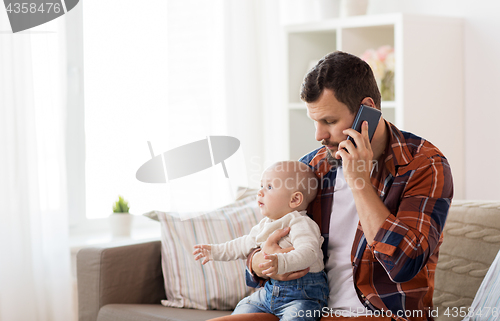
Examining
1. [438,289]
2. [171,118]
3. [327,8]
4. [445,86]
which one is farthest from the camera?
[327,8]

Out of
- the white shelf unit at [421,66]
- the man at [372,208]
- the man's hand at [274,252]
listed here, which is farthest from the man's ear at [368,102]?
the white shelf unit at [421,66]

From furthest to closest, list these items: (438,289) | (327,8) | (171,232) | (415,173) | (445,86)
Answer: (327,8)
(445,86)
(171,232)
(438,289)
(415,173)

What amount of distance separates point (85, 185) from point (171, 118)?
53cm

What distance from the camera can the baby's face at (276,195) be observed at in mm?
1490

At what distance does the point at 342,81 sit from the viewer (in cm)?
137

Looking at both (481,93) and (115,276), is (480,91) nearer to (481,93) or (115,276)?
(481,93)

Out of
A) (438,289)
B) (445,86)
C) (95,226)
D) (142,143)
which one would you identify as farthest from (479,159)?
(95,226)

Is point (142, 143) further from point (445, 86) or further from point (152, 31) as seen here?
point (445, 86)

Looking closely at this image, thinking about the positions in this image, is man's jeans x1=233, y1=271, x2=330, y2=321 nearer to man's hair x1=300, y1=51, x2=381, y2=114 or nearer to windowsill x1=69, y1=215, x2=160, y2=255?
man's hair x1=300, y1=51, x2=381, y2=114

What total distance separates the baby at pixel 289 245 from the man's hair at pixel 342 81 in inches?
9.4

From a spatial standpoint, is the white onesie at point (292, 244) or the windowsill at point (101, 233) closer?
the white onesie at point (292, 244)

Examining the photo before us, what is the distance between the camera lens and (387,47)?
2.61m

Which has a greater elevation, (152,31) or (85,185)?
(152,31)

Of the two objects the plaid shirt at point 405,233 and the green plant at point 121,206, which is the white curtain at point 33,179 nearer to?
the green plant at point 121,206
